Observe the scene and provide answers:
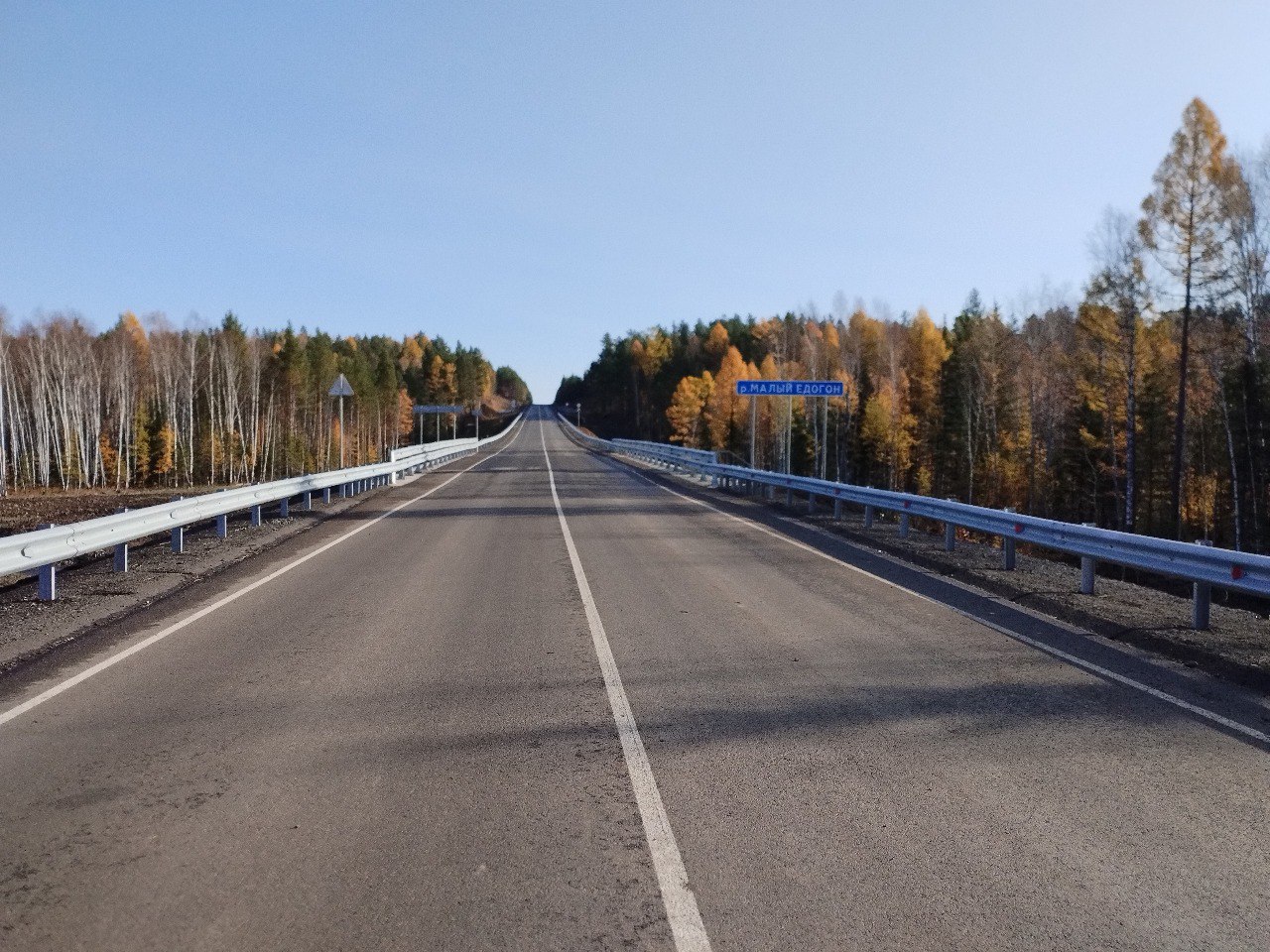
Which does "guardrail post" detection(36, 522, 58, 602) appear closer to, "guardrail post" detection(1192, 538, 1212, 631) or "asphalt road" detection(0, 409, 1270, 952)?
"asphalt road" detection(0, 409, 1270, 952)

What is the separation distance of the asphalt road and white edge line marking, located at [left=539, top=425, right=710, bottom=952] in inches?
0.7

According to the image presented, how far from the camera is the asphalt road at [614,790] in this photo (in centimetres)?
347

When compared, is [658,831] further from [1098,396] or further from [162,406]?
[162,406]

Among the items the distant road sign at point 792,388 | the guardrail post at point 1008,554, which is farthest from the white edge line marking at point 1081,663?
the distant road sign at point 792,388

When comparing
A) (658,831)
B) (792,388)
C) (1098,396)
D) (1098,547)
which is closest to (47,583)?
(658,831)

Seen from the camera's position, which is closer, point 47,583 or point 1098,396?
point 47,583

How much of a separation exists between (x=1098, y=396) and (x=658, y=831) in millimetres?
42241

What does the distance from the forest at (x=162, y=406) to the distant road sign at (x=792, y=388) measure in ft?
114

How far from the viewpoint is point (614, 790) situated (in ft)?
15.4

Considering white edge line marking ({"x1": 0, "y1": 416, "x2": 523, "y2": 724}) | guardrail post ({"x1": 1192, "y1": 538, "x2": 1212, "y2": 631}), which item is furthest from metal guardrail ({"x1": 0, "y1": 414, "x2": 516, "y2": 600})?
guardrail post ({"x1": 1192, "y1": 538, "x2": 1212, "y2": 631})

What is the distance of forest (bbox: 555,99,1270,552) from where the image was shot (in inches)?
1137

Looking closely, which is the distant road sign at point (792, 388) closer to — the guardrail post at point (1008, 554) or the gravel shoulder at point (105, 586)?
the guardrail post at point (1008, 554)

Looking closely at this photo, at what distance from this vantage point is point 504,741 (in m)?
5.43

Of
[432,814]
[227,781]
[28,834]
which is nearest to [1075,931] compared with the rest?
[432,814]
